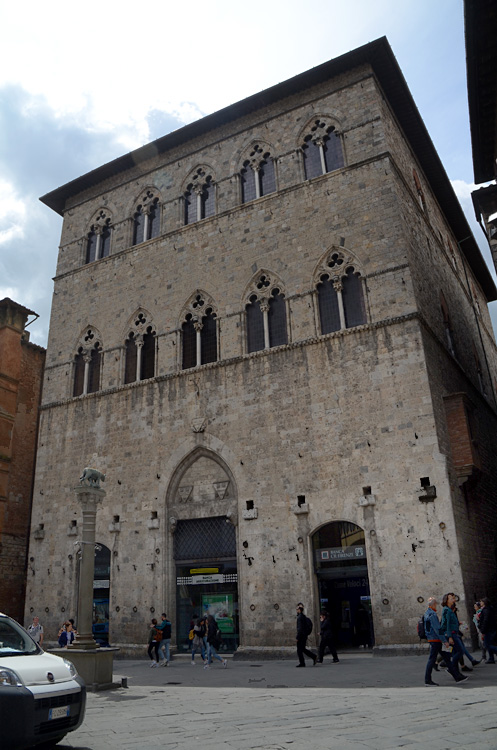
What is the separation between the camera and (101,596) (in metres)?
17.5

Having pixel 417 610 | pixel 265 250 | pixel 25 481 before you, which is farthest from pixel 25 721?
pixel 25 481

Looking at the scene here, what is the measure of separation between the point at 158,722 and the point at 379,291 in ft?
40.1

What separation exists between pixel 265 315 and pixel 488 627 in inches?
404

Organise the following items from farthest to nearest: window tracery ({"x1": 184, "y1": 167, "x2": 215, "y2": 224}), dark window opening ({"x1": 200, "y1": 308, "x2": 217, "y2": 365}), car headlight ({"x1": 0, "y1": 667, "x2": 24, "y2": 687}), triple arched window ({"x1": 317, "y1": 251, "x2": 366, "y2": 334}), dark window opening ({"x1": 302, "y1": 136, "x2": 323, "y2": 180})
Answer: window tracery ({"x1": 184, "y1": 167, "x2": 215, "y2": 224}) < dark window opening ({"x1": 302, "y1": 136, "x2": 323, "y2": 180}) < dark window opening ({"x1": 200, "y1": 308, "x2": 217, "y2": 365}) < triple arched window ({"x1": 317, "y1": 251, "x2": 366, "y2": 334}) < car headlight ({"x1": 0, "y1": 667, "x2": 24, "y2": 687})

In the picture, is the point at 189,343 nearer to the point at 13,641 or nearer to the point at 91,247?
the point at 91,247

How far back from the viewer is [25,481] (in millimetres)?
21281

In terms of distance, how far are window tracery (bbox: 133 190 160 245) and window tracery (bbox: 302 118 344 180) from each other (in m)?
6.17

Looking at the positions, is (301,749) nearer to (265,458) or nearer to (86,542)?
(86,542)

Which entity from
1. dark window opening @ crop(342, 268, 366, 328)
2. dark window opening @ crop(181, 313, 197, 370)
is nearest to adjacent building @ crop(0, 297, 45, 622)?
dark window opening @ crop(181, 313, 197, 370)

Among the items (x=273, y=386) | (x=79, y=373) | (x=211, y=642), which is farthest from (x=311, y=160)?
(x=211, y=642)

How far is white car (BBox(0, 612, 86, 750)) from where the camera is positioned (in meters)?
4.73

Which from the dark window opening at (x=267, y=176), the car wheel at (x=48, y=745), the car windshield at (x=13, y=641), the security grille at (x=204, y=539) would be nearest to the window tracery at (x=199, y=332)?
the dark window opening at (x=267, y=176)

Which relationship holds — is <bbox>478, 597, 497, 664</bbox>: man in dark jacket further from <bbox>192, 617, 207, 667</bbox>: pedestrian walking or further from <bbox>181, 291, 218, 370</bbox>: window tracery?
<bbox>181, 291, 218, 370</bbox>: window tracery

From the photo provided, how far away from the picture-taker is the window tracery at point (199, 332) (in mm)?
18484
